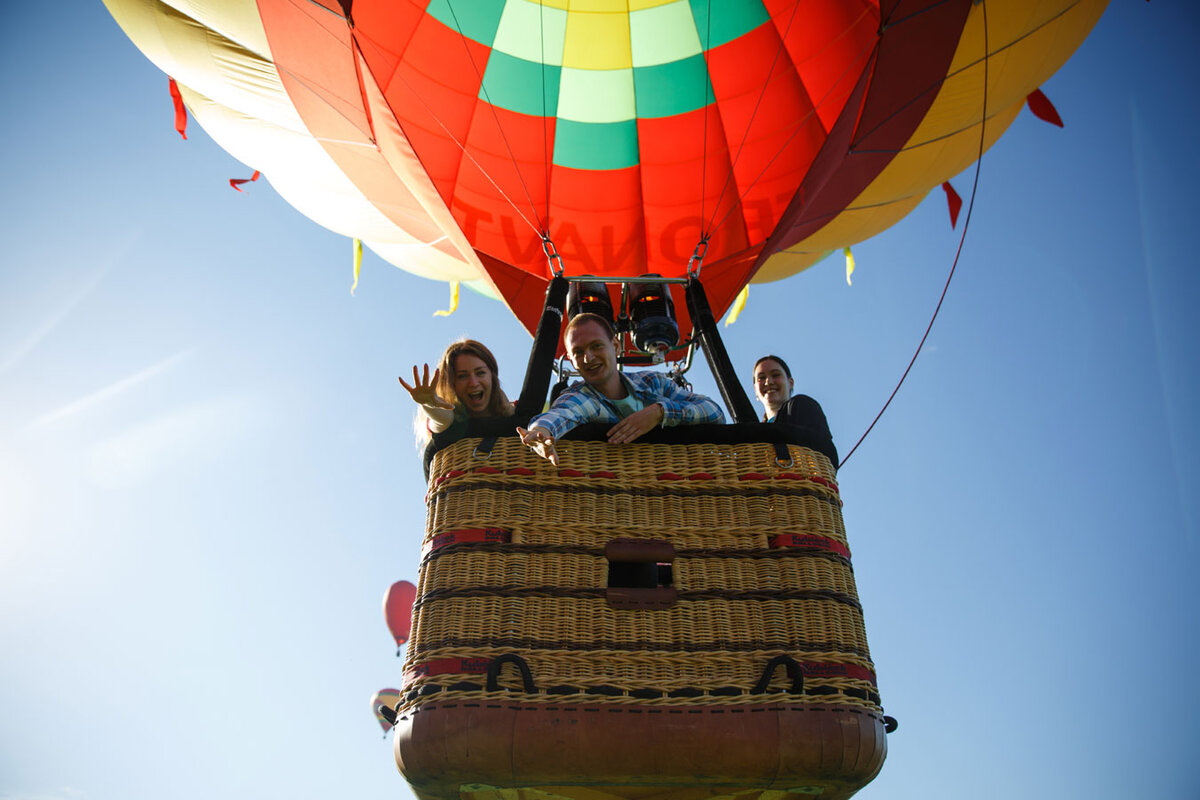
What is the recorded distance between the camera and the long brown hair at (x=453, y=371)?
1679 mm

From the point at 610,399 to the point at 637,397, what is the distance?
0.07m

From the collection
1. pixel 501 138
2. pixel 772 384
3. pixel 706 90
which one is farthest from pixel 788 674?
pixel 706 90

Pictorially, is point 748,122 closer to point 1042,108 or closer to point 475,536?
point 1042,108

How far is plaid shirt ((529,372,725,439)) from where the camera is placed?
145cm

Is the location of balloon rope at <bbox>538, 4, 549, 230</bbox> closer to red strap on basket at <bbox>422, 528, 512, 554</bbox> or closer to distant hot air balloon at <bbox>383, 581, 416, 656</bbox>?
red strap on basket at <bbox>422, 528, 512, 554</bbox>

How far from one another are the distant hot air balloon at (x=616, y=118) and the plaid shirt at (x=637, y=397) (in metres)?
A: 1.16

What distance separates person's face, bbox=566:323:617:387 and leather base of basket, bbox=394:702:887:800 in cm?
61

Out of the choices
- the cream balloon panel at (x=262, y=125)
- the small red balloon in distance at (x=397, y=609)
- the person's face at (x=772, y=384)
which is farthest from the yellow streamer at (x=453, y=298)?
the small red balloon in distance at (x=397, y=609)

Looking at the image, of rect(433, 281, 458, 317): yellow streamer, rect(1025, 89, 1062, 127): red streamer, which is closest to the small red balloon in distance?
rect(433, 281, 458, 317): yellow streamer

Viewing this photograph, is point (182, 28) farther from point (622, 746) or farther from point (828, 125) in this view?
point (622, 746)

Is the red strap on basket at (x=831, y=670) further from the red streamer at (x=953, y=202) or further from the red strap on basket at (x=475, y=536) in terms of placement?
the red streamer at (x=953, y=202)

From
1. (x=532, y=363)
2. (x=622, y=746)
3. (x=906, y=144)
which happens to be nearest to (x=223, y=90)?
(x=532, y=363)

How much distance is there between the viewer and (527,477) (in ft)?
4.64

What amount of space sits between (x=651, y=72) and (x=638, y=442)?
91.5 inches
